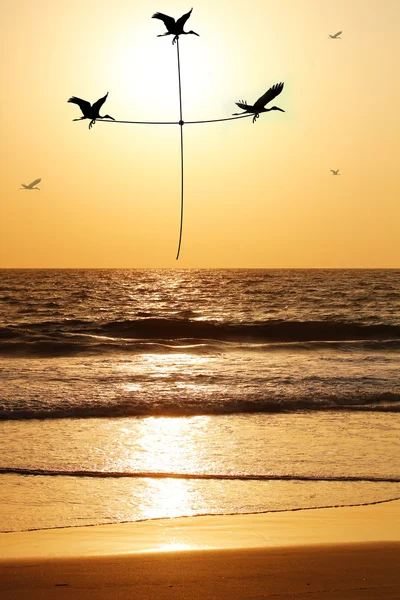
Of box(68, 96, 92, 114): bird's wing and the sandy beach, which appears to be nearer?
the sandy beach

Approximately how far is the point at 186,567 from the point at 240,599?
532 mm

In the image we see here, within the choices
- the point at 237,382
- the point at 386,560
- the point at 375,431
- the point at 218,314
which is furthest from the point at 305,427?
the point at 218,314

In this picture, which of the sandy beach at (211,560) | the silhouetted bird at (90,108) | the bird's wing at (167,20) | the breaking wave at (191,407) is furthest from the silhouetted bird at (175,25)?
the breaking wave at (191,407)

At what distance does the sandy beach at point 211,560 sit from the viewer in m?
4.30

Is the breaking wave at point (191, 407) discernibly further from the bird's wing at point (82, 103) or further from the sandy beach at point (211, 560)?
the bird's wing at point (82, 103)

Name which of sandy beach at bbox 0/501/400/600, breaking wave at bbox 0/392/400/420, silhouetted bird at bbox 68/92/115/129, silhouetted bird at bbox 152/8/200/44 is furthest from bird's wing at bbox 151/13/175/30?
breaking wave at bbox 0/392/400/420

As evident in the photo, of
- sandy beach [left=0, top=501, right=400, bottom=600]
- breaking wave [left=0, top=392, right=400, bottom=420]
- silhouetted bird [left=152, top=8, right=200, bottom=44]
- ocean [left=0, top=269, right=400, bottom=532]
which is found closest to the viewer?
sandy beach [left=0, top=501, right=400, bottom=600]

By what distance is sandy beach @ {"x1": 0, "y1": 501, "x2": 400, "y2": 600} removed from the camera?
4301 millimetres

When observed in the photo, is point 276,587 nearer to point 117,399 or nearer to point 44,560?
point 44,560

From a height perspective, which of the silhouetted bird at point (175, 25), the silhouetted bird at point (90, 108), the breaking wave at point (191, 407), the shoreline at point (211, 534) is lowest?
the breaking wave at point (191, 407)

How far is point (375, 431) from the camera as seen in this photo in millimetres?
9555

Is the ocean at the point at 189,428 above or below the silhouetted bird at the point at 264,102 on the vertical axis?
below

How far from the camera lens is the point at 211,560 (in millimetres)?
4727

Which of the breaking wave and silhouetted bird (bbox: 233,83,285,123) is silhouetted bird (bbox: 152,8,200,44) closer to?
silhouetted bird (bbox: 233,83,285,123)
